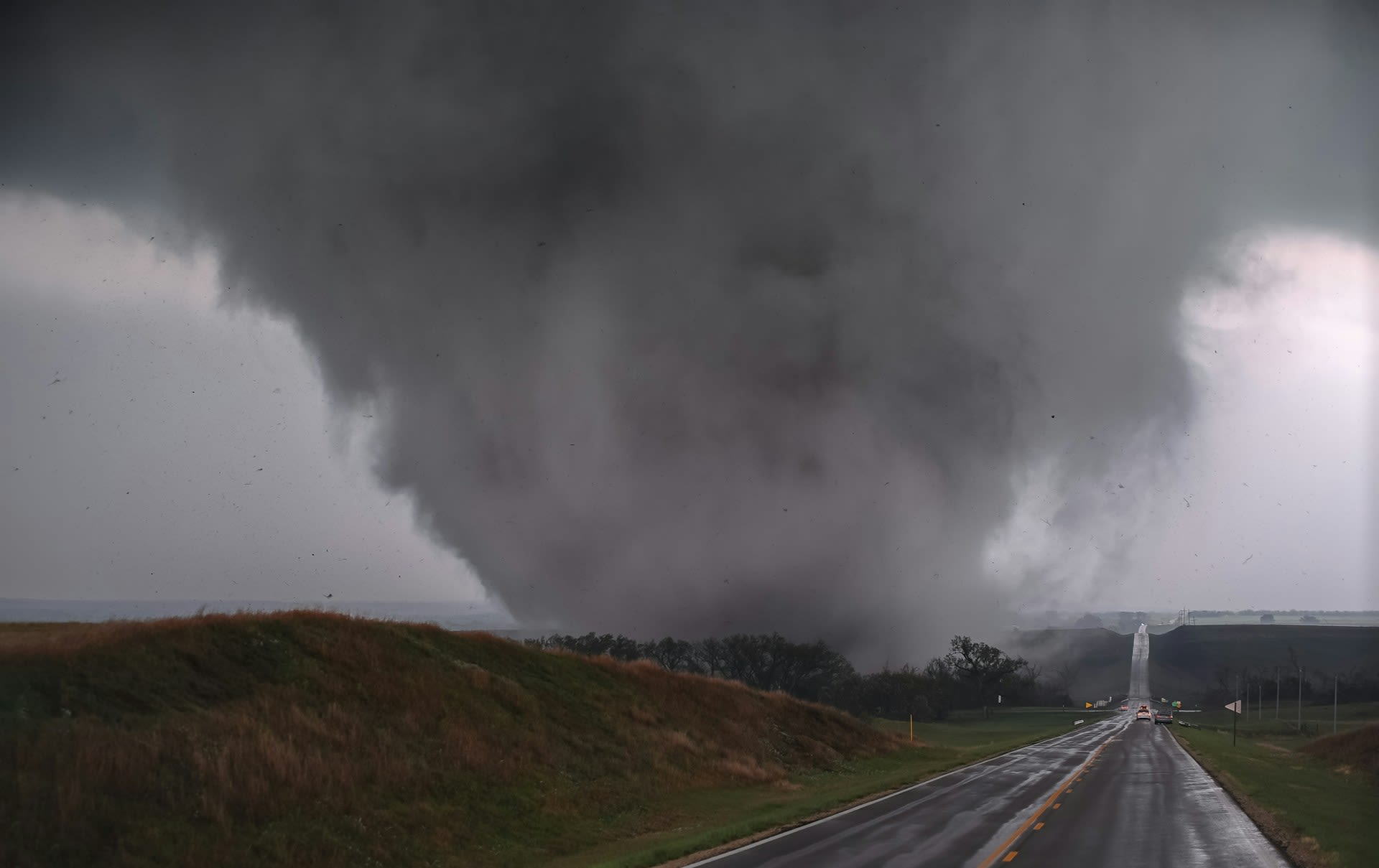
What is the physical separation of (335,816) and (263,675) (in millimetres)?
6167

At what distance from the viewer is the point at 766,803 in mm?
30266

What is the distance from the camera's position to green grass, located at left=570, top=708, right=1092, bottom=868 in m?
20.5

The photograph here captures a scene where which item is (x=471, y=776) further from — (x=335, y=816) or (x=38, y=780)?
(x=38, y=780)

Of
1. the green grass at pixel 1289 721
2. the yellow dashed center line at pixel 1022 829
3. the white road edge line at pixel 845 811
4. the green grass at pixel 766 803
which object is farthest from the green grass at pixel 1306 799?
the green grass at pixel 1289 721

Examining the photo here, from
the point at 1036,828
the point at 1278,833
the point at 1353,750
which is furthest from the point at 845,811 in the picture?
the point at 1353,750

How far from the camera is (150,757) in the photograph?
17.0 meters

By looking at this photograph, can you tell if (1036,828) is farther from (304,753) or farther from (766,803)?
(304,753)

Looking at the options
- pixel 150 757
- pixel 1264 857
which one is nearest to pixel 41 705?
pixel 150 757

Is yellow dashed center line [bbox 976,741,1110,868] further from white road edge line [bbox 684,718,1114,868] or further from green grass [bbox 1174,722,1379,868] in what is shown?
green grass [bbox 1174,722,1379,868]

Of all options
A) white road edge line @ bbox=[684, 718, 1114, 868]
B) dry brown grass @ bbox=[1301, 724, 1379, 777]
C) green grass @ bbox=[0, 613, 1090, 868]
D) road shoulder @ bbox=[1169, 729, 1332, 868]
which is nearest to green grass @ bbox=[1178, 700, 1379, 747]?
dry brown grass @ bbox=[1301, 724, 1379, 777]

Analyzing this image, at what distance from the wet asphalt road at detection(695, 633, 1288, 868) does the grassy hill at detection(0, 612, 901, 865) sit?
5.34 meters

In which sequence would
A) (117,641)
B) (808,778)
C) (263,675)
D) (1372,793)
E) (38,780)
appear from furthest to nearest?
(808,778)
(1372,793)
(263,675)
(117,641)
(38,780)

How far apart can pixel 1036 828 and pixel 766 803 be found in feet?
33.1

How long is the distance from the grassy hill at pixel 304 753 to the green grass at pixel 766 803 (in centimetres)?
92
